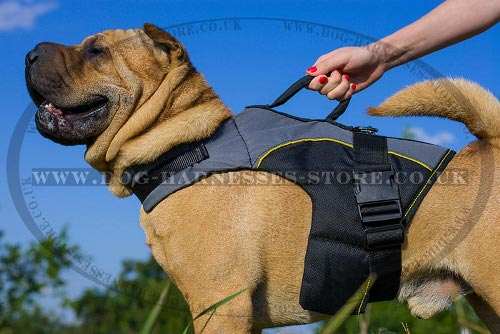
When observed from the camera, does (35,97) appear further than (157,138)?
Yes

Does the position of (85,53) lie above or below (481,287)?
above

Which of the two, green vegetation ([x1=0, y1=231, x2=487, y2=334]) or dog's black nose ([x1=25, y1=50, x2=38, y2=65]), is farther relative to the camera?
dog's black nose ([x1=25, y1=50, x2=38, y2=65])

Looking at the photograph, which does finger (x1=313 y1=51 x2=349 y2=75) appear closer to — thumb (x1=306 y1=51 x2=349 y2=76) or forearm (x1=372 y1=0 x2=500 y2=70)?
thumb (x1=306 y1=51 x2=349 y2=76)

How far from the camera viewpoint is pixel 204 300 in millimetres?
3211

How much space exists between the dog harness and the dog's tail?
360mm

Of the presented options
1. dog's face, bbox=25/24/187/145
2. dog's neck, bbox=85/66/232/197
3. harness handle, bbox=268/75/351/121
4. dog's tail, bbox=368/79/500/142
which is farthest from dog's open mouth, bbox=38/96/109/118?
dog's tail, bbox=368/79/500/142

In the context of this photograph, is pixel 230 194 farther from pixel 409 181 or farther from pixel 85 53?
pixel 85 53

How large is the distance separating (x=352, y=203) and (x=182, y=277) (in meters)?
1.06

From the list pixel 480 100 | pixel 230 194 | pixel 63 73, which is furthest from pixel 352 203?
pixel 63 73

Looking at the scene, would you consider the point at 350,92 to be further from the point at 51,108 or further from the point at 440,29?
the point at 51,108

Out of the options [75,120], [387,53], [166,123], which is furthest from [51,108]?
[387,53]

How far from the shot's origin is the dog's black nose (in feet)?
11.9

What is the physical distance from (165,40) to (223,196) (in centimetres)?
108

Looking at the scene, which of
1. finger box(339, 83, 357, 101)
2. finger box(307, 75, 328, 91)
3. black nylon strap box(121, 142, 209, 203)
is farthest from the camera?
finger box(339, 83, 357, 101)
